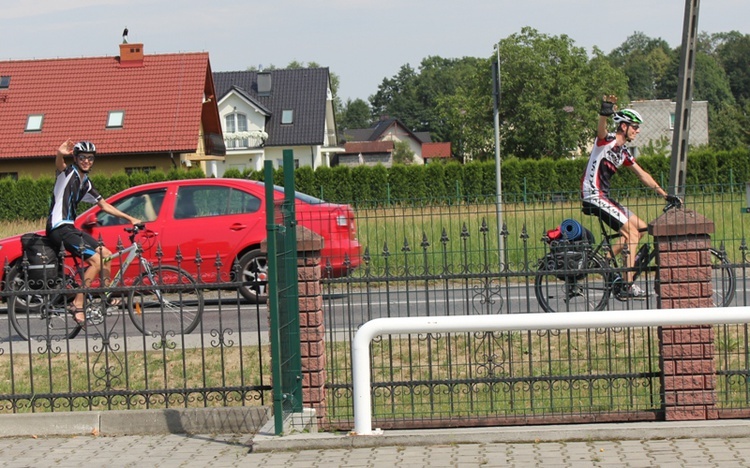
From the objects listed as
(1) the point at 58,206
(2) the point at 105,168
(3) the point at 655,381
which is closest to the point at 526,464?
(3) the point at 655,381

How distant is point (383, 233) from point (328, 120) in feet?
222

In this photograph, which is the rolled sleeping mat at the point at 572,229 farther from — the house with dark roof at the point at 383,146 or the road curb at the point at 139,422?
the house with dark roof at the point at 383,146

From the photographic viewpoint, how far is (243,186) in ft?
45.7

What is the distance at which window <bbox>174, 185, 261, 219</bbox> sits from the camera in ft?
45.4

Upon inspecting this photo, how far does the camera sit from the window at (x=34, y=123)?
153 feet

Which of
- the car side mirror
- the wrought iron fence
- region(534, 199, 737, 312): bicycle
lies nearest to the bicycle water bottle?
region(534, 199, 737, 312): bicycle

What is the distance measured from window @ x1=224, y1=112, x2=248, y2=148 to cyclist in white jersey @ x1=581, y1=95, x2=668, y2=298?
59.6m

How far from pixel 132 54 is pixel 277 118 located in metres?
24.1

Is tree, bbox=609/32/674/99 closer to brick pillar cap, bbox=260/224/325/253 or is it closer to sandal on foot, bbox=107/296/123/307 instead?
sandal on foot, bbox=107/296/123/307

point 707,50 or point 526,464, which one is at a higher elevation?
point 707,50

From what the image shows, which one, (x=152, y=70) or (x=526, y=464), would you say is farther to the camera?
(x=152, y=70)

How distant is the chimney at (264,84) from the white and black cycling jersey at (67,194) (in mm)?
62758

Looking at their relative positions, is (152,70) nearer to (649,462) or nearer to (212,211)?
(212,211)

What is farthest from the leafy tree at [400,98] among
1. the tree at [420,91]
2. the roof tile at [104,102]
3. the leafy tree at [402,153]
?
the roof tile at [104,102]
